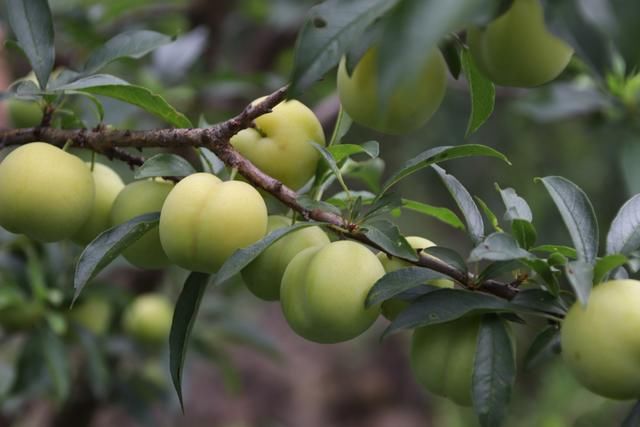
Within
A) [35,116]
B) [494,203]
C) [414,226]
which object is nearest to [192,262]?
[35,116]

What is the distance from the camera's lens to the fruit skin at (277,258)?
642 mm

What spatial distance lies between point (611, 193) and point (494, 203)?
30 centimetres

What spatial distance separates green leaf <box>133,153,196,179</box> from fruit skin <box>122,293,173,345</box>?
0.66 meters

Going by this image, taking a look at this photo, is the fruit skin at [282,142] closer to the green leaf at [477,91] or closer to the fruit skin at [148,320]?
the green leaf at [477,91]

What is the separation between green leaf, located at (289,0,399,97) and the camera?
1.59 ft

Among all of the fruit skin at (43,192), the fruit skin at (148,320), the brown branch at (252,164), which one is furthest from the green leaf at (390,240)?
the fruit skin at (148,320)

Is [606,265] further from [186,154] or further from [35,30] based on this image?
[186,154]

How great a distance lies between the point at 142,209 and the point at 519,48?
13.5 inches

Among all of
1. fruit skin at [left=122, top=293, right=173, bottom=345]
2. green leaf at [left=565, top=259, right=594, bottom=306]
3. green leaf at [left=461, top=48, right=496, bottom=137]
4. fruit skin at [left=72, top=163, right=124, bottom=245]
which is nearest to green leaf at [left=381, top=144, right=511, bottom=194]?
green leaf at [left=461, top=48, right=496, bottom=137]

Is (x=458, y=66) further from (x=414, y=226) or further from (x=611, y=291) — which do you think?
(x=414, y=226)

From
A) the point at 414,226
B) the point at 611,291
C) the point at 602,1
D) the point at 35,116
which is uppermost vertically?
the point at 602,1

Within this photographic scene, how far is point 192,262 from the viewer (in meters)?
0.60

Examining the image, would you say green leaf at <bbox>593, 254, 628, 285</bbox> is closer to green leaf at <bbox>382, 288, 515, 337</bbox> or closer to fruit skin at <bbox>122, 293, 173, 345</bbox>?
green leaf at <bbox>382, 288, 515, 337</bbox>

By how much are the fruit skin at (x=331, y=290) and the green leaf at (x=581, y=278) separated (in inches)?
5.8
